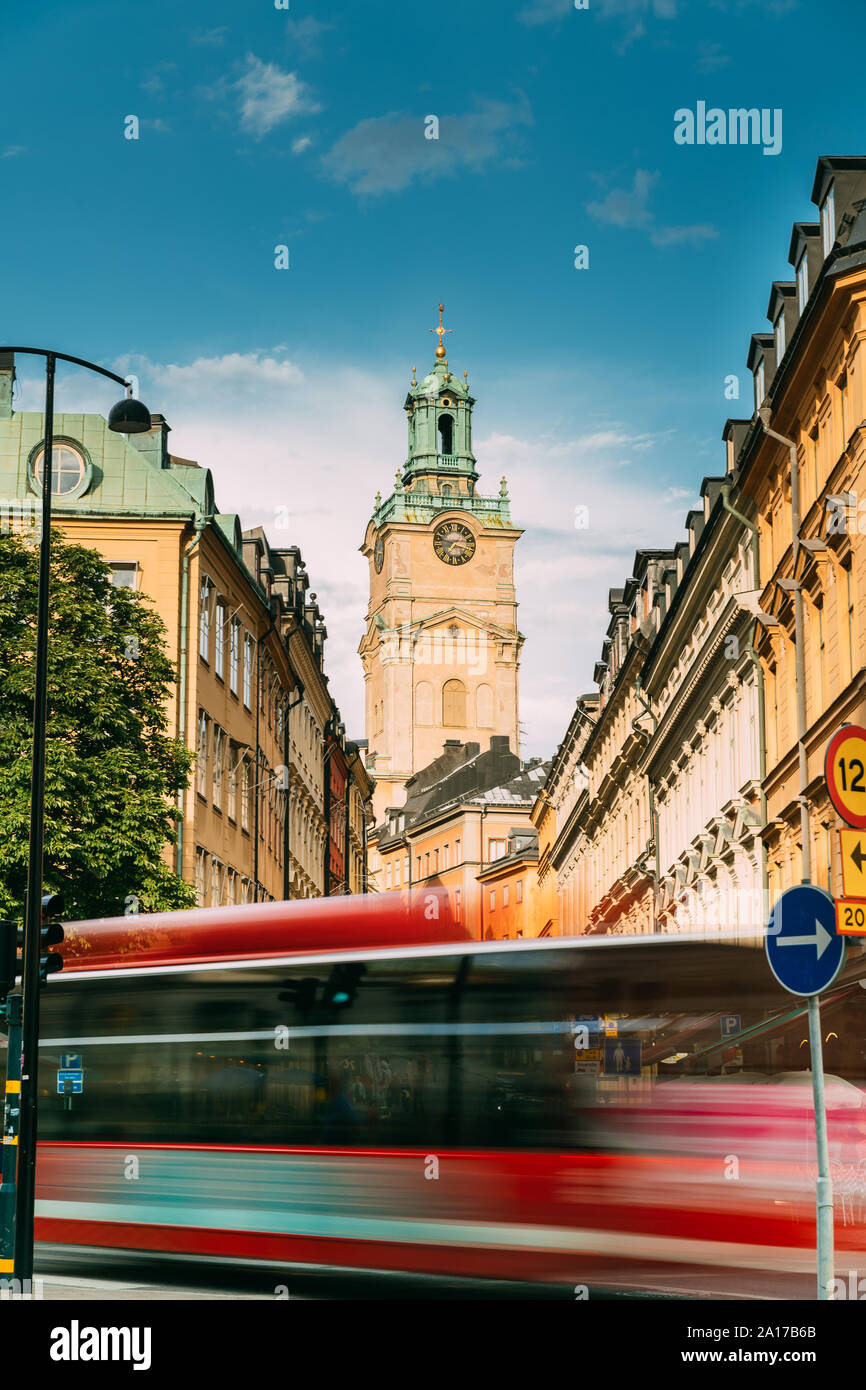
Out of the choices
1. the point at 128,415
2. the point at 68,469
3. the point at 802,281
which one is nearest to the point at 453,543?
the point at 68,469

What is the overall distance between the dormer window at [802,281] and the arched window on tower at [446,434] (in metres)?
130

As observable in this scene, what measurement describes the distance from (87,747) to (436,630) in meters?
123

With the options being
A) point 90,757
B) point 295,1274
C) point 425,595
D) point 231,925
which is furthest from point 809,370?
point 425,595

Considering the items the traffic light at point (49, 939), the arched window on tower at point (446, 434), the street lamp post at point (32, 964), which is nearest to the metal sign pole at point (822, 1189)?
the street lamp post at point (32, 964)

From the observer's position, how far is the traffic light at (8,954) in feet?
55.3

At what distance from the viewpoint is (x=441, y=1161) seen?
44.3ft

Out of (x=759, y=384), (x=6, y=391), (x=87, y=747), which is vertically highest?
(x=6, y=391)

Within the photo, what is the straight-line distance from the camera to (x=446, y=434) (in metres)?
164

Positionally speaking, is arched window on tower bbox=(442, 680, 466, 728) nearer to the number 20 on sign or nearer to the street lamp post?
the street lamp post

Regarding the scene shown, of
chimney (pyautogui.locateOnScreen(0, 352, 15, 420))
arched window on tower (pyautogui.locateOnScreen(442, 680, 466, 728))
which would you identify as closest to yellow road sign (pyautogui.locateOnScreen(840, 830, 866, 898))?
chimney (pyautogui.locateOnScreen(0, 352, 15, 420))

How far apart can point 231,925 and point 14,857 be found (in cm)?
1393

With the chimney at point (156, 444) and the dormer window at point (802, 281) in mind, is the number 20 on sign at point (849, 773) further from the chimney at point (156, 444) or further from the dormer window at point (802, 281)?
the chimney at point (156, 444)

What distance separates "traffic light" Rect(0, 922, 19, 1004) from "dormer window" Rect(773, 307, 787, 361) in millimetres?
22380

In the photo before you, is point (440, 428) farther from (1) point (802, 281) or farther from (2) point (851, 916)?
(2) point (851, 916)
